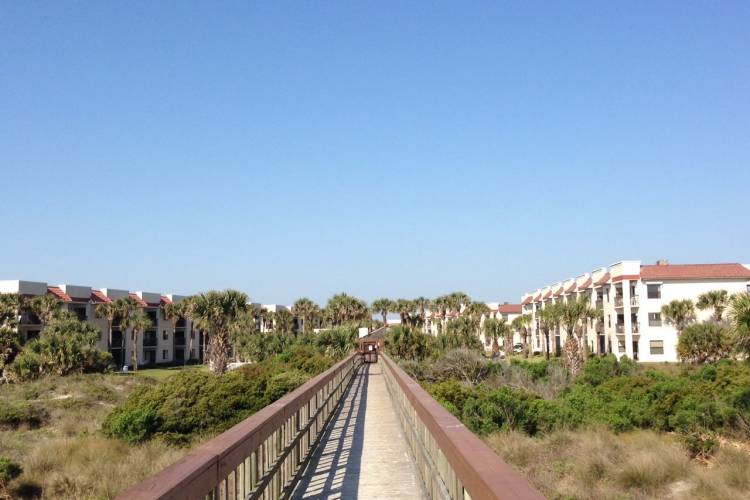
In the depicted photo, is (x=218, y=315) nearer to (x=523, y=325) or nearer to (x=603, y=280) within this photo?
(x=603, y=280)

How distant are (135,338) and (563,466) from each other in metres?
70.2

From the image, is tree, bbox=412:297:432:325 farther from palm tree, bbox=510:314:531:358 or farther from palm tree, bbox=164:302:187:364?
palm tree, bbox=164:302:187:364

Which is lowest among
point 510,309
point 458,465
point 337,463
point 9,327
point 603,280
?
point 337,463

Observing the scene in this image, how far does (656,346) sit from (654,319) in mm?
2501

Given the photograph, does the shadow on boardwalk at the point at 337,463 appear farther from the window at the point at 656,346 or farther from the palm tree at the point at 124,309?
the palm tree at the point at 124,309

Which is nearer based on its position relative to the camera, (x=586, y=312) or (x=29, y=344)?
(x=29, y=344)

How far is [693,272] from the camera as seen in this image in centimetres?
6250

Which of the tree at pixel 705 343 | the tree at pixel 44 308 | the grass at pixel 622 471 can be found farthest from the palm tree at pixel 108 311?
the grass at pixel 622 471

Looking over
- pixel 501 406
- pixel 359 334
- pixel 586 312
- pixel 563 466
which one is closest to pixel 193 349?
pixel 359 334

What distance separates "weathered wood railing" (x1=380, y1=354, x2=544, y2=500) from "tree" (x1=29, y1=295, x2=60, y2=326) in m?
66.4

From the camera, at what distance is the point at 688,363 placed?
5397 centimetres

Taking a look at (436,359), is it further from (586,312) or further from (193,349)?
(193,349)

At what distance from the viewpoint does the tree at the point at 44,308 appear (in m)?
64.6

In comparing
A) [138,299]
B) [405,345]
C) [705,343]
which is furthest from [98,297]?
[705,343]
